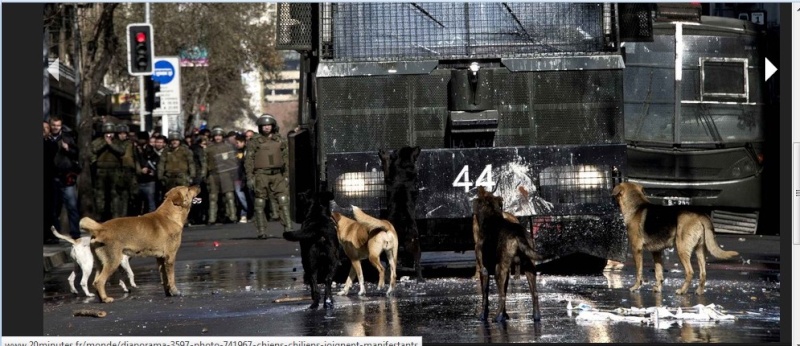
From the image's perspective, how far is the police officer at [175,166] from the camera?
29.2 meters

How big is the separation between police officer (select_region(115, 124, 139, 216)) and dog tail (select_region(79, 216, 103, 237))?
14563 millimetres

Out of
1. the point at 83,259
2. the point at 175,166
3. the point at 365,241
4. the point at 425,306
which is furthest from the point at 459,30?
the point at 175,166

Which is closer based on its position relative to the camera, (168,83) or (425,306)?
(425,306)

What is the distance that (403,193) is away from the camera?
1446cm

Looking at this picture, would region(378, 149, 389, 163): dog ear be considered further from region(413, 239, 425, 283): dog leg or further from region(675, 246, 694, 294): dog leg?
region(675, 246, 694, 294): dog leg

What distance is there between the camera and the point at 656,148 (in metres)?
23.4

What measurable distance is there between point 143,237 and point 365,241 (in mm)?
2052

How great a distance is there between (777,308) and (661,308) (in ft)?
3.92

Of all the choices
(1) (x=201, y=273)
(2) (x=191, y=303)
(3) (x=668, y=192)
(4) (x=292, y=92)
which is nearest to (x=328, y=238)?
(2) (x=191, y=303)

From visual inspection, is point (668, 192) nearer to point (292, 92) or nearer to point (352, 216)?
point (352, 216)

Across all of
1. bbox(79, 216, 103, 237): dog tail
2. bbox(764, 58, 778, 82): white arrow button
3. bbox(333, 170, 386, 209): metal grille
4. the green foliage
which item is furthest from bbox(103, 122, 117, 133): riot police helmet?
the green foliage

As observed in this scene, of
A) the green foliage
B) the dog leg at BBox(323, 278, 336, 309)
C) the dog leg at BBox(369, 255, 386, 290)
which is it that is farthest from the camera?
the green foliage

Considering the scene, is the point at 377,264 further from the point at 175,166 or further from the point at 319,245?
the point at 175,166

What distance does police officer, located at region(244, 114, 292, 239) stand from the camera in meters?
24.6
